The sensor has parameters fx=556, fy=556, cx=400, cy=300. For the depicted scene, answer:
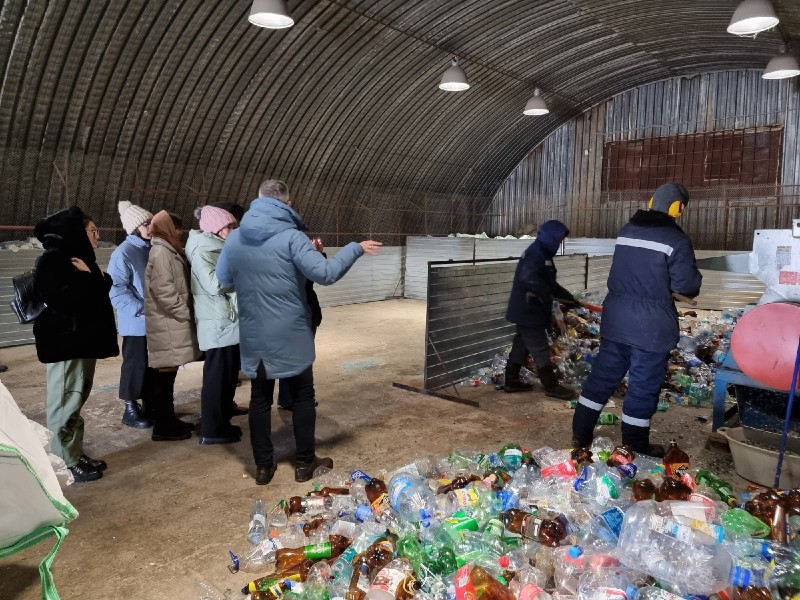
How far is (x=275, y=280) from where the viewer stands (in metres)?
3.33

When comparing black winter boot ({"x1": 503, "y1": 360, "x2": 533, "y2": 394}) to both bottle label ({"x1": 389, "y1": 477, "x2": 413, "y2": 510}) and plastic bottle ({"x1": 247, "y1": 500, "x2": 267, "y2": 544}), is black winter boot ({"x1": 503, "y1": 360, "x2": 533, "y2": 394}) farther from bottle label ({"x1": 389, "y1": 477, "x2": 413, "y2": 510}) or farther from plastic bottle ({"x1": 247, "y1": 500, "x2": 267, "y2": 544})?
plastic bottle ({"x1": 247, "y1": 500, "x2": 267, "y2": 544})

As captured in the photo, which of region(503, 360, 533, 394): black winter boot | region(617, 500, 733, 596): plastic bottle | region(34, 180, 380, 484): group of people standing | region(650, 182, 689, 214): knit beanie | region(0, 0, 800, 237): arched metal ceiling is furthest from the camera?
region(0, 0, 800, 237): arched metal ceiling

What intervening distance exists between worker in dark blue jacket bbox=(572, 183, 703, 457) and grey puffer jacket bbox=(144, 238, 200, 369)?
3.02 m

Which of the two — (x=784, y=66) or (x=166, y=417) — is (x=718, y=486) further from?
(x=784, y=66)

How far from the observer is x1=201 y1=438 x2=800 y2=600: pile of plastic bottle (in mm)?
2172

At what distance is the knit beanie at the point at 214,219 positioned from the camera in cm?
413

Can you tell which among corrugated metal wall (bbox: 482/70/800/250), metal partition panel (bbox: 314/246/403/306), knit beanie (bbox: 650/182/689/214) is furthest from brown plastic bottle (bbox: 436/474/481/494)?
corrugated metal wall (bbox: 482/70/800/250)

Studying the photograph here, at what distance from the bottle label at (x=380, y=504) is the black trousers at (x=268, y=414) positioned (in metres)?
0.75

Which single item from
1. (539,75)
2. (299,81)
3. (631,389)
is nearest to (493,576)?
(631,389)

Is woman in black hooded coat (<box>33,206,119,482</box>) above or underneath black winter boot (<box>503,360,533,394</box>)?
above

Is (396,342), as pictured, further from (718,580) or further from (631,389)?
(718,580)

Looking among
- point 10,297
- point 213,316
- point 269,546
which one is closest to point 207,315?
point 213,316

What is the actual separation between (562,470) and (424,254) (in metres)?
9.62

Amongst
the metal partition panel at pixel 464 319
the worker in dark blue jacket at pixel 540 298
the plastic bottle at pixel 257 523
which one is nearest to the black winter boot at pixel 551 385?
A: the worker in dark blue jacket at pixel 540 298
